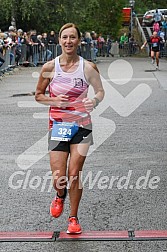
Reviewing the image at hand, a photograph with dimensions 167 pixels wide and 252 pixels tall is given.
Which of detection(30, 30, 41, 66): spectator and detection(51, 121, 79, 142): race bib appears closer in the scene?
detection(51, 121, 79, 142): race bib

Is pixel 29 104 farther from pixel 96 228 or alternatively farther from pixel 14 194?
pixel 96 228

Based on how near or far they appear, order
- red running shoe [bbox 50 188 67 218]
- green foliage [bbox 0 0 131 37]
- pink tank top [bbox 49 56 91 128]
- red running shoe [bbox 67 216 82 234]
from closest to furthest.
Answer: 1. red running shoe [bbox 67 216 82 234]
2. pink tank top [bbox 49 56 91 128]
3. red running shoe [bbox 50 188 67 218]
4. green foliage [bbox 0 0 131 37]

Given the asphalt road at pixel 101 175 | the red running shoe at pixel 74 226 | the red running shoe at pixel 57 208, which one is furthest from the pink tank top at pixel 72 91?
the asphalt road at pixel 101 175

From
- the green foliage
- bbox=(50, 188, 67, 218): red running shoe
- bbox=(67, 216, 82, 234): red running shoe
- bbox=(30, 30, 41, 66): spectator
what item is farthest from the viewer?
the green foliage

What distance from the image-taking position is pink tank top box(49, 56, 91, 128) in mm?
7043

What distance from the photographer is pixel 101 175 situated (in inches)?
385

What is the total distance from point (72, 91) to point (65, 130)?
369 millimetres

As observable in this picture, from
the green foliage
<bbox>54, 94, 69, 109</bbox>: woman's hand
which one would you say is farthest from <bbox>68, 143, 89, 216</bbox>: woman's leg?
the green foliage

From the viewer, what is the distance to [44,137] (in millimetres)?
13234

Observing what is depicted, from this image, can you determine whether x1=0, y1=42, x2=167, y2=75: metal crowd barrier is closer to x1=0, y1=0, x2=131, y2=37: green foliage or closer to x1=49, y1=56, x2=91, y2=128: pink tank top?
x1=0, y1=0, x2=131, y2=37: green foliage

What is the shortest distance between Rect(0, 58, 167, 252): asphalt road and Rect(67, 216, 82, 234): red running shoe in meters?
0.23

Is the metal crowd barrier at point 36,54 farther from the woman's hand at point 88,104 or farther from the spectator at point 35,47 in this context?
the woman's hand at point 88,104

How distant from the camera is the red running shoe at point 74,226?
692 cm

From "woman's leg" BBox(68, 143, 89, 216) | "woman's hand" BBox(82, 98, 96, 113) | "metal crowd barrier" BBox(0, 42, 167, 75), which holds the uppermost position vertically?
"woman's hand" BBox(82, 98, 96, 113)
